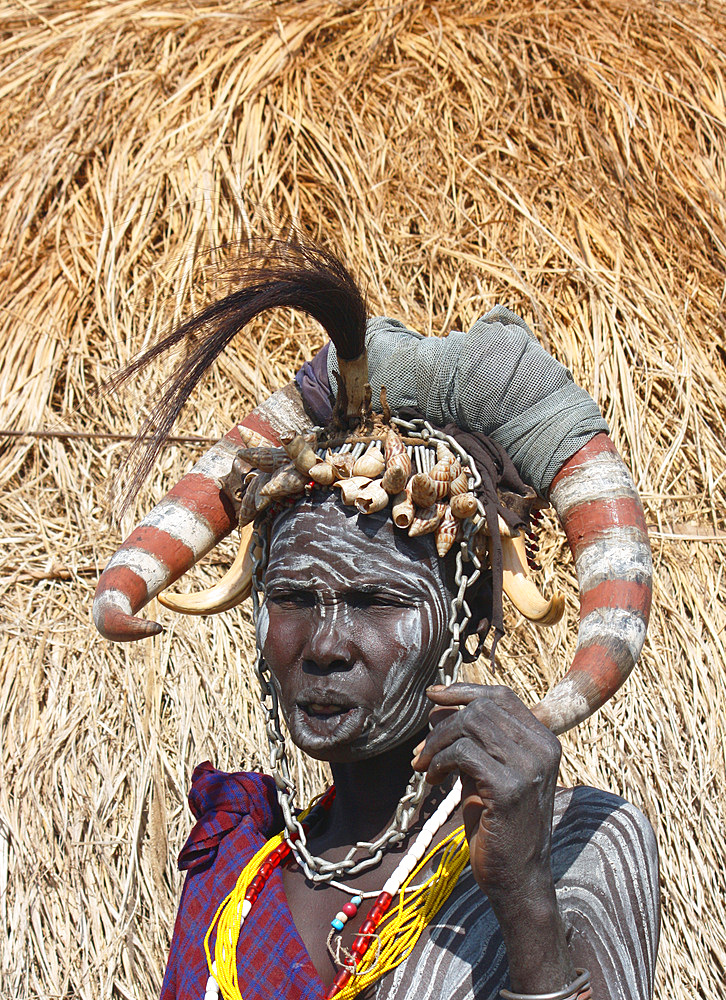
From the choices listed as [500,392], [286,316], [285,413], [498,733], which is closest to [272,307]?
[285,413]

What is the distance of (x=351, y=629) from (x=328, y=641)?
1.8 inches

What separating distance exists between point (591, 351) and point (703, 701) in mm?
1151

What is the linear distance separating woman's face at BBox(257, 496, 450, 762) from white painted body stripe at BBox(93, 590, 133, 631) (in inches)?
9.0

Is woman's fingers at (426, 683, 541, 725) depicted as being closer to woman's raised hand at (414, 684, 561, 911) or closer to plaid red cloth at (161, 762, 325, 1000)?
woman's raised hand at (414, 684, 561, 911)

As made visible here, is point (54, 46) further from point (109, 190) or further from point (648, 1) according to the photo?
point (648, 1)

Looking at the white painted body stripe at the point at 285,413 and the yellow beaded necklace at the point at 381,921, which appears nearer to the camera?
the yellow beaded necklace at the point at 381,921

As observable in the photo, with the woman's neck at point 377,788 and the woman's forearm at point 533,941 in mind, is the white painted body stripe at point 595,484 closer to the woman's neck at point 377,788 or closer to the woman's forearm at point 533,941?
the woman's neck at point 377,788

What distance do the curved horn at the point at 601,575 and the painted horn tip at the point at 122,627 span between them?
0.63 metres

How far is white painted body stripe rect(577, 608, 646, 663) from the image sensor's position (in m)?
1.53

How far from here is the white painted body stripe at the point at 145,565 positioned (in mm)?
1779

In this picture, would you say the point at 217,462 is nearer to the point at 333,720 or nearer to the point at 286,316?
the point at 333,720

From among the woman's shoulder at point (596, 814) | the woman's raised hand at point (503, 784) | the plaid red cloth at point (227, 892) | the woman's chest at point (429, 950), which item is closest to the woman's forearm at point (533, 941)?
the woman's raised hand at point (503, 784)

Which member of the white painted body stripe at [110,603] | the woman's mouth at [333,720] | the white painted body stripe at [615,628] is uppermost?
the white painted body stripe at [110,603]

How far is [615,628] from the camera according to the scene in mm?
1534
